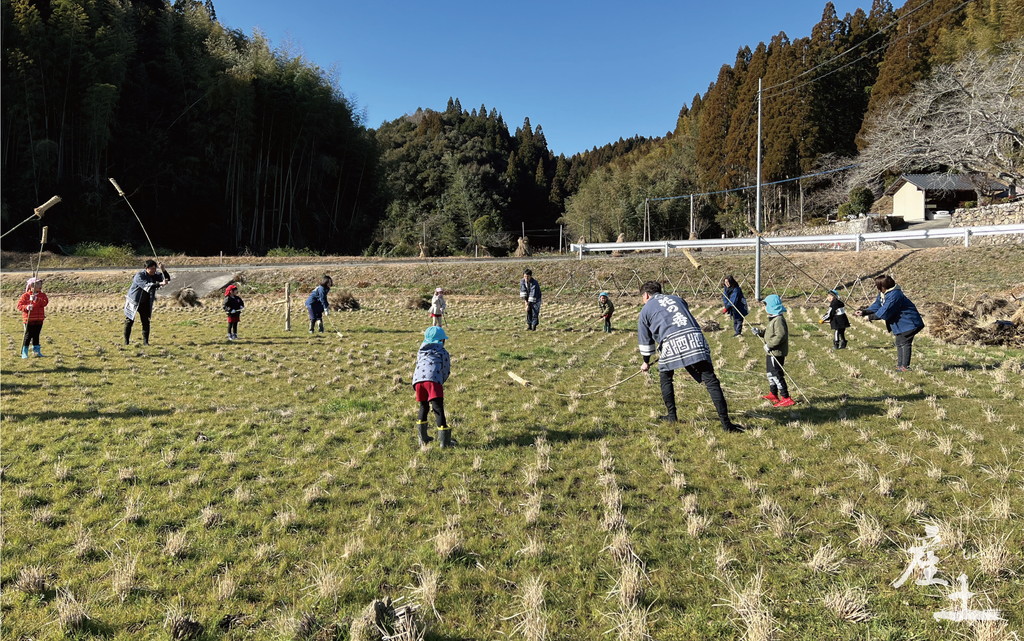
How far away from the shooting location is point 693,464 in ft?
18.6

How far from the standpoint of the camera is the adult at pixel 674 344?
6.67 m

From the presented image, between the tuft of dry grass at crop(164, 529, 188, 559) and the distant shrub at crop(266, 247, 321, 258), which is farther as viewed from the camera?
the distant shrub at crop(266, 247, 321, 258)

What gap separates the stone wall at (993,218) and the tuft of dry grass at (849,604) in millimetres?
29692

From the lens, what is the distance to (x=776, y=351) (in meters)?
8.08

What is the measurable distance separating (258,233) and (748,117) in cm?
4351

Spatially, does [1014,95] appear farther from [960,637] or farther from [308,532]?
[308,532]

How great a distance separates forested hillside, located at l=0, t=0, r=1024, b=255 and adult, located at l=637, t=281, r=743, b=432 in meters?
31.9

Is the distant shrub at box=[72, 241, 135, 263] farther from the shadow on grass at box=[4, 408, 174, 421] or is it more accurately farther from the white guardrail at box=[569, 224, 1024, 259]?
the shadow on grass at box=[4, 408, 174, 421]

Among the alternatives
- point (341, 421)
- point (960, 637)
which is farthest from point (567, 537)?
point (341, 421)

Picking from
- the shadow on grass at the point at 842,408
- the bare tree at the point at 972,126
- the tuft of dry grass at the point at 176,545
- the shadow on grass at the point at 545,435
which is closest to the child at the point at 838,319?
the shadow on grass at the point at 842,408

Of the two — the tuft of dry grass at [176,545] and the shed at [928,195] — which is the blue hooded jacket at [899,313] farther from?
the shed at [928,195]

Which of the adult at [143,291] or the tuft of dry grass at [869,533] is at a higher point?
the adult at [143,291]

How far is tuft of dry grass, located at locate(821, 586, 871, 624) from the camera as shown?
121 inches

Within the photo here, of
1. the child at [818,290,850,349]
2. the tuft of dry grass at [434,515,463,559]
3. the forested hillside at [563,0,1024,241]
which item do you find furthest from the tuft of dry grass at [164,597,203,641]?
the forested hillside at [563,0,1024,241]
